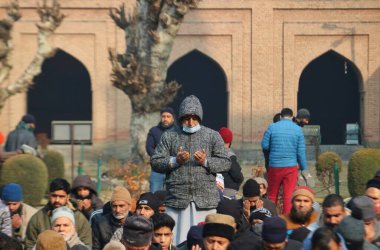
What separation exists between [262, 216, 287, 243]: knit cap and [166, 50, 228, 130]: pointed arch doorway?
26753 mm

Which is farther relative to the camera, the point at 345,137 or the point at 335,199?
the point at 345,137

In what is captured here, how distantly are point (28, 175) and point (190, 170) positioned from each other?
28.7ft

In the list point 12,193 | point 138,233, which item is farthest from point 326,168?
point 138,233

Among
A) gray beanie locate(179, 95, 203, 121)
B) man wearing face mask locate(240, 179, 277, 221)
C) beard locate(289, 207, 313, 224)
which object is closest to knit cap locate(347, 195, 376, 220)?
beard locate(289, 207, 313, 224)

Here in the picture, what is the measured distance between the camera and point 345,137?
109 ft

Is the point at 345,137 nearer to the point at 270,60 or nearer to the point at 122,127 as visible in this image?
the point at 270,60

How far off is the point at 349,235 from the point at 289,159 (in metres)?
5.92

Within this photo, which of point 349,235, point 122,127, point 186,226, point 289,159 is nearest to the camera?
point 349,235

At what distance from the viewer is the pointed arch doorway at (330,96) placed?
3441 cm

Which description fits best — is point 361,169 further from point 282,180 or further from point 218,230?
point 218,230

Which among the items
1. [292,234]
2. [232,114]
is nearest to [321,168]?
[232,114]

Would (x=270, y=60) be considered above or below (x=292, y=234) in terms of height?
above

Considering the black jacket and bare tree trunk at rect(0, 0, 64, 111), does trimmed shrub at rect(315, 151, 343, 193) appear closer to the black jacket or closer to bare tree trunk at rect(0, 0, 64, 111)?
bare tree trunk at rect(0, 0, 64, 111)

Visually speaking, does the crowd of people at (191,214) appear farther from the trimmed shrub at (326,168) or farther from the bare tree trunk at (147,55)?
the bare tree trunk at (147,55)
